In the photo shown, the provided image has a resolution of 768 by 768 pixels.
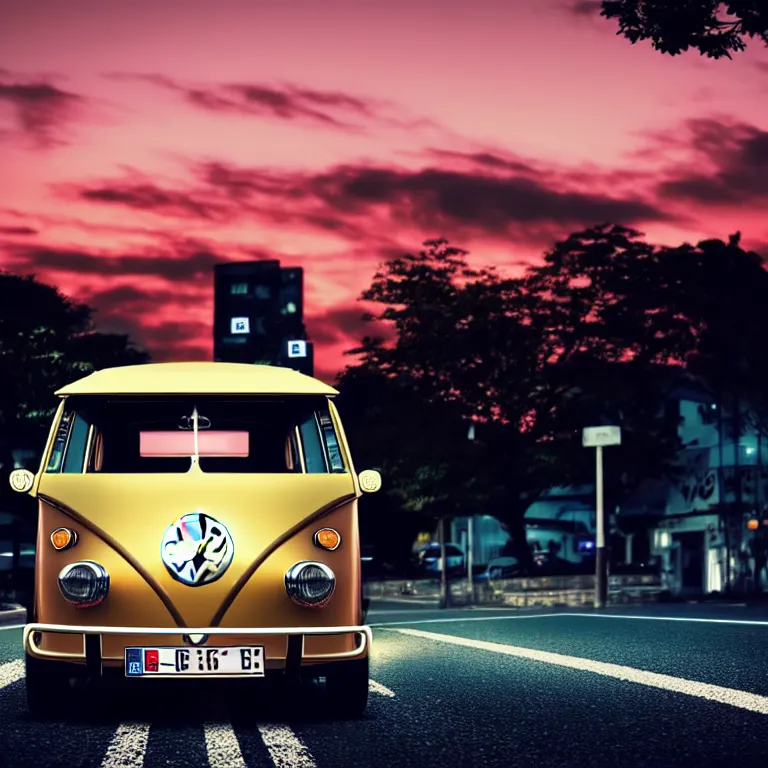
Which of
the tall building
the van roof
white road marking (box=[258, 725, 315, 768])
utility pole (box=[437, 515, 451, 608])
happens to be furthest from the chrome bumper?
the tall building

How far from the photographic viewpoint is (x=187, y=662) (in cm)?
676

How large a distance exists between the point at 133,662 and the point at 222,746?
0.74 m

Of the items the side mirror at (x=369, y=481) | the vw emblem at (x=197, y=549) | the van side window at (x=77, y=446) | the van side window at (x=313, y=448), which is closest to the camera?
the vw emblem at (x=197, y=549)

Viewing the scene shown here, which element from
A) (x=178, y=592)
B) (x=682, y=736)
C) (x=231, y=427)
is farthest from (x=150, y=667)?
(x=682, y=736)

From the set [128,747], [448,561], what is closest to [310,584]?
[128,747]

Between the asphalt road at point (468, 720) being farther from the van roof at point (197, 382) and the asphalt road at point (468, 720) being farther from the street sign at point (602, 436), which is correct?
the street sign at point (602, 436)

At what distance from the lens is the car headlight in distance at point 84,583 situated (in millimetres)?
6820

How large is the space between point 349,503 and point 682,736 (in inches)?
89.1

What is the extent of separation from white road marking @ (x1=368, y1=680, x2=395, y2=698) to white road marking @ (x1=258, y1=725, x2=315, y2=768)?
5.27 ft

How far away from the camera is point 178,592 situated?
6.84 metres

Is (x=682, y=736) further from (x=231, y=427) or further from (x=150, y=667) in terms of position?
(x=231, y=427)

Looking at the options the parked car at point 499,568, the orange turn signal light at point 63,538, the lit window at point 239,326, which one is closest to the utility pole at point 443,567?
the parked car at point 499,568

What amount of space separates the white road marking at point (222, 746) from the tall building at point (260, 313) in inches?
4347

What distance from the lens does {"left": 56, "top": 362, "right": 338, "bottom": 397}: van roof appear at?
7469 mm
